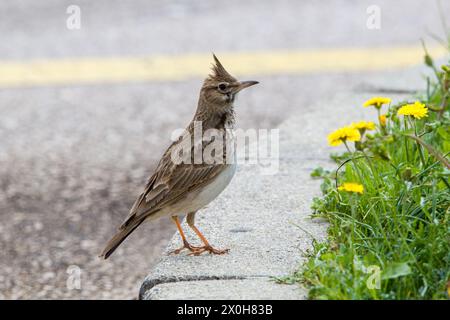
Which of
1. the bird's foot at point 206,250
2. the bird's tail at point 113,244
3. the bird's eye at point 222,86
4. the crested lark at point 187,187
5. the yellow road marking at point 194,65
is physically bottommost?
the bird's foot at point 206,250

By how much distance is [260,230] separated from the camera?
14.9ft

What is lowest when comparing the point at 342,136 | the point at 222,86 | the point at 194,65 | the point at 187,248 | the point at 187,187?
the point at 187,248

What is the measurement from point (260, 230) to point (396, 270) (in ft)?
3.75

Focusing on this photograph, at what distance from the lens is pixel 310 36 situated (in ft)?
34.1

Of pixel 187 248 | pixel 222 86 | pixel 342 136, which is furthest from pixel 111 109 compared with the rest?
pixel 342 136

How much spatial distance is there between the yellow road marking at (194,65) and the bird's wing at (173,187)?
480 centimetres

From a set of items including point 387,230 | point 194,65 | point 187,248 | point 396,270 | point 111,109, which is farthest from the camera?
point 194,65

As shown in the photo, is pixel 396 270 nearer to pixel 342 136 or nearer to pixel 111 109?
pixel 342 136

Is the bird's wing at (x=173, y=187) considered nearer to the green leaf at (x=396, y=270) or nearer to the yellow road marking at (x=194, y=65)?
the green leaf at (x=396, y=270)

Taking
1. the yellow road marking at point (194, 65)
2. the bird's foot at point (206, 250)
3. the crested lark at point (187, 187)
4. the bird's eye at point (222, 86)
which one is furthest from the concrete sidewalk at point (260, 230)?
the yellow road marking at point (194, 65)

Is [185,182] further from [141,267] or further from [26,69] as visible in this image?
[26,69]

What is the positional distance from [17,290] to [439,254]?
2347 mm

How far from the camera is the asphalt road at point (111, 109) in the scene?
5.60 m

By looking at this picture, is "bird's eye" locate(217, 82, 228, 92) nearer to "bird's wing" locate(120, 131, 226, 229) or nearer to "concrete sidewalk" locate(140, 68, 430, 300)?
"bird's wing" locate(120, 131, 226, 229)
